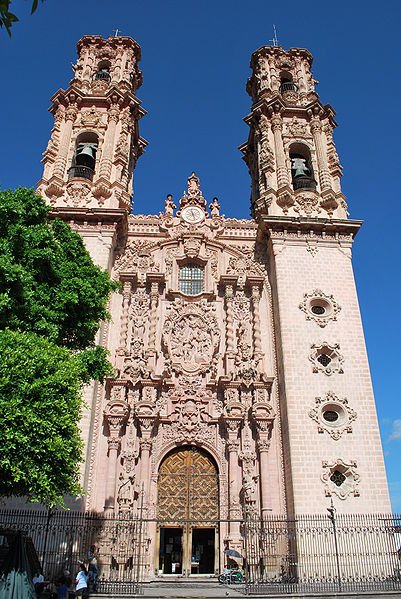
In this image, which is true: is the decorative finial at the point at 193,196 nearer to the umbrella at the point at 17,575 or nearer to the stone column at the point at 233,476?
the stone column at the point at 233,476

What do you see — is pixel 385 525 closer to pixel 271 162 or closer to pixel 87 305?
pixel 87 305

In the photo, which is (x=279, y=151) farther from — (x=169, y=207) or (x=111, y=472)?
(x=111, y=472)

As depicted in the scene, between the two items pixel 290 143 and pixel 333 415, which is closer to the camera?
pixel 333 415

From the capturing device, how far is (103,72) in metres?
27.4

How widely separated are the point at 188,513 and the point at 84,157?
15756 millimetres

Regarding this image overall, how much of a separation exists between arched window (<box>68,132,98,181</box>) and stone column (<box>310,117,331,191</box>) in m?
10.2

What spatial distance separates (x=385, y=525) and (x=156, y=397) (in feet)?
26.9

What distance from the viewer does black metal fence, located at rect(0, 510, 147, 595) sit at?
13.8 m

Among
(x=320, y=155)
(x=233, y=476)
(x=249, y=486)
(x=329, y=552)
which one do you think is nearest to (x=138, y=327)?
(x=233, y=476)

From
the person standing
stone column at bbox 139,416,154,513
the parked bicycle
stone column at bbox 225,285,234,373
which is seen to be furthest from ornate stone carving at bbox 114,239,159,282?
the person standing

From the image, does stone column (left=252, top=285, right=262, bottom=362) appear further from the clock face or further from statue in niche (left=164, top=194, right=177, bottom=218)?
statue in niche (left=164, top=194, right=177, bottom=218)

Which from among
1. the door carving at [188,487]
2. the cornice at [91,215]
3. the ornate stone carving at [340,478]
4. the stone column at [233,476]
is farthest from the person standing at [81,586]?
the cornice at [91,215]

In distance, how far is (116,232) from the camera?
2075 cm

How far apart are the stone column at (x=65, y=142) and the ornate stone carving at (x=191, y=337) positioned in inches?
312
